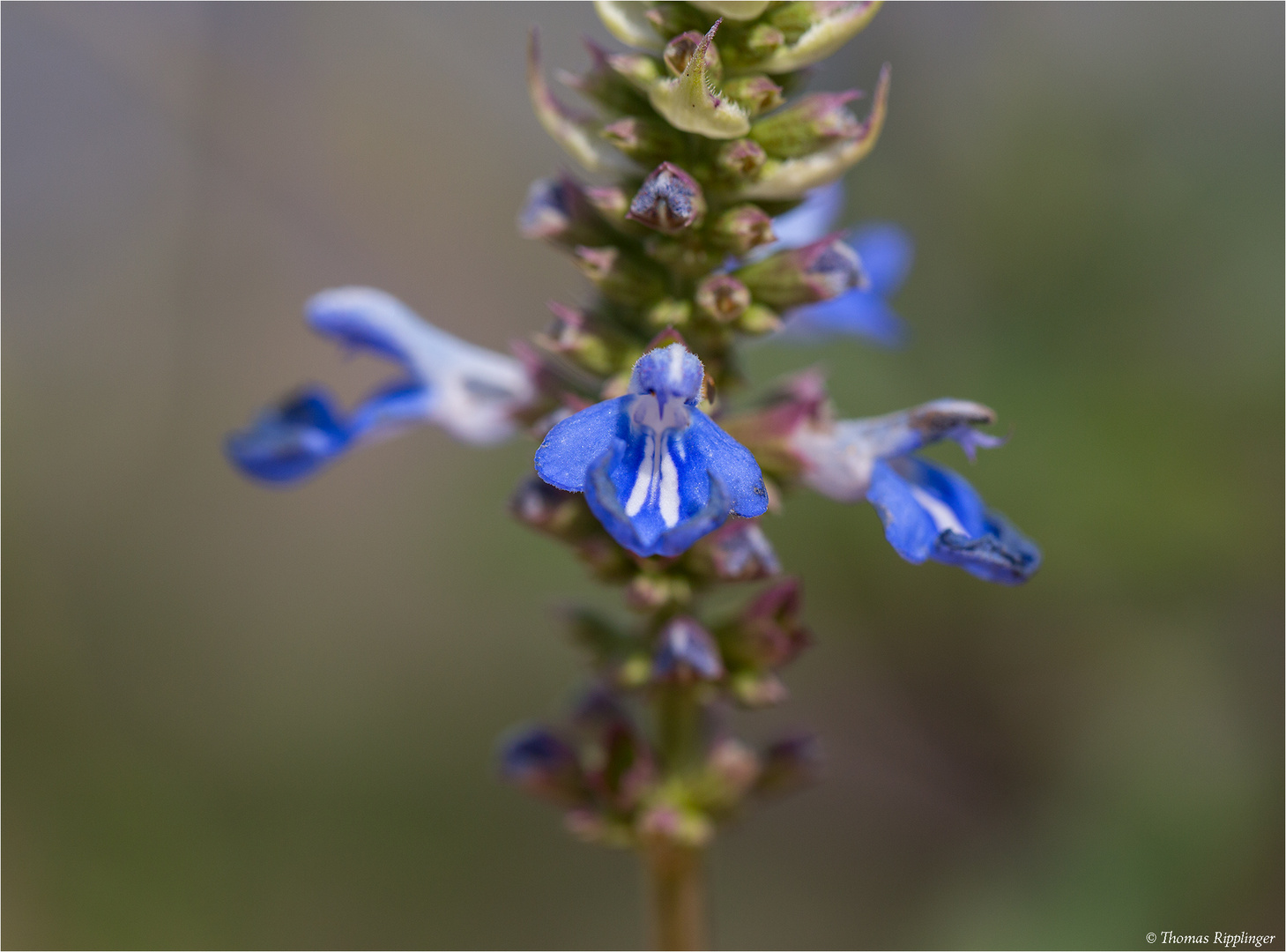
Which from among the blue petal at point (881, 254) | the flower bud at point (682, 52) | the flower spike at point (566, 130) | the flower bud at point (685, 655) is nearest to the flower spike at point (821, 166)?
the flower bud at point (682, 52)

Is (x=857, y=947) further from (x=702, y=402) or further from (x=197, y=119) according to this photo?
(x=197, y=119)

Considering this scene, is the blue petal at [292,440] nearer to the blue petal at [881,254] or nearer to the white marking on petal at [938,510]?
the white marking on petal at [938,510]

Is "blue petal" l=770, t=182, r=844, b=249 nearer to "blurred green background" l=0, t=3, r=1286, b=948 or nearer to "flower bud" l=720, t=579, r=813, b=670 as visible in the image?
"flower bud" l=720, t=579, r=813, b=670

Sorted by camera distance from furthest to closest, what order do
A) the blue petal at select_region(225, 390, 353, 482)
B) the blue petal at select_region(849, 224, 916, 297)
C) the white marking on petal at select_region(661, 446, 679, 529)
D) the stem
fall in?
1. the blue petal at select_region(849, 224, 916, 297)
2. the blue petal at select_region(225, 390, 353, 482)
3. the stem
4. the white marking on petal at select_region(661, 446, 679, 529)

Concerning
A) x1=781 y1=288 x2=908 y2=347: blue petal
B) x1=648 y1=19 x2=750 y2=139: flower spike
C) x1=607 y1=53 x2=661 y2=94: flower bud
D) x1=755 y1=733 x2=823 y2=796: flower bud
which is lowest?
x1=755 y1=733 x2=823 y2=796: flower bud

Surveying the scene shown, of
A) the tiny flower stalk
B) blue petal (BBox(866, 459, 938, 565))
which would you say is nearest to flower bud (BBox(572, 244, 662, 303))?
the tiny flower stalk

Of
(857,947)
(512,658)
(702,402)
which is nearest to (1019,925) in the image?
(857,947)

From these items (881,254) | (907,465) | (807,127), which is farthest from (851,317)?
(807,127)
